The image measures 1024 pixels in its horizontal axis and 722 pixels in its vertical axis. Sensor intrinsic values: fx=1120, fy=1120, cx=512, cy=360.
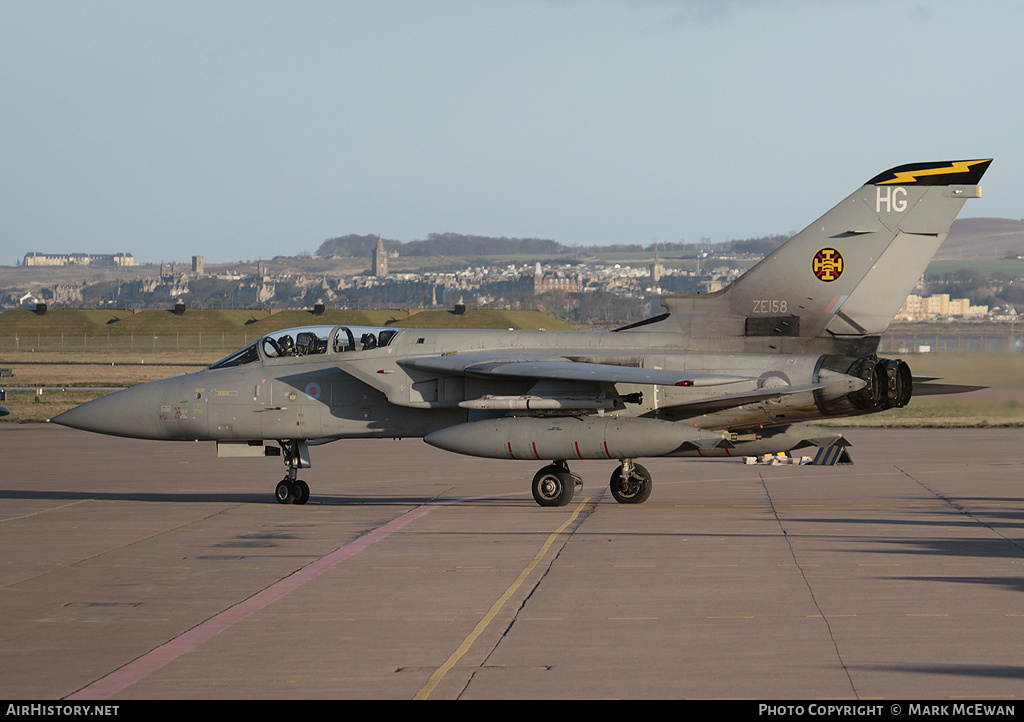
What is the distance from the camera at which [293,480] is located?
1892 centimetres

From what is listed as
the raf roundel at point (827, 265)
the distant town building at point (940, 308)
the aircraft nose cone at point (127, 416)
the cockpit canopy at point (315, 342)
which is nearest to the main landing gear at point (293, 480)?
the cockpit canopy at point (315, 342)

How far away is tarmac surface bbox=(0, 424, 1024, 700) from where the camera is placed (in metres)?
8.02

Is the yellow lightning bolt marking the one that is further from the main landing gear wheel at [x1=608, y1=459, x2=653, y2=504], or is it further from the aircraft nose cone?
the aircraft nose cone

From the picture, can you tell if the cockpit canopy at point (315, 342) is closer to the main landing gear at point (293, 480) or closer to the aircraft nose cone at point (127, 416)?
the aircraft nose cone at point (127, 416)

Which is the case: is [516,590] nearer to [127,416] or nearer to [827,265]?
[827,265]

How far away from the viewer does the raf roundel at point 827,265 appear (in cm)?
1816

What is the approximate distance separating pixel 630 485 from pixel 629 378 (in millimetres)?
2490

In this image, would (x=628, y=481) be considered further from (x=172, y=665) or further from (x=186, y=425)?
(x=172, y=665)

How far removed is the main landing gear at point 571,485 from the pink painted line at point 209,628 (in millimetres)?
3776

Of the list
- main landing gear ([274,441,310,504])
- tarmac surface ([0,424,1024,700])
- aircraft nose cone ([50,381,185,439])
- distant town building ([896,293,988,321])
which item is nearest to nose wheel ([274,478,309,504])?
main landing gear ([274,441,310,504])

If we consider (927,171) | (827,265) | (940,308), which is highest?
(927,171)

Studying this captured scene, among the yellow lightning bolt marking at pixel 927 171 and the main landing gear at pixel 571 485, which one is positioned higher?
the yellow lightning bolt marking at pixel 927 171

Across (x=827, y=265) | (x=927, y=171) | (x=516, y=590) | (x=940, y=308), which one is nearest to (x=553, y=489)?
(x=827, y=265)
